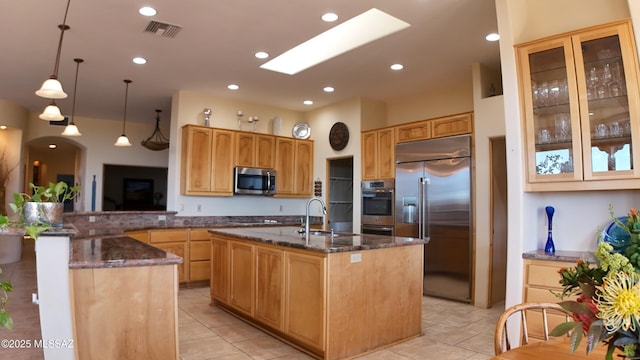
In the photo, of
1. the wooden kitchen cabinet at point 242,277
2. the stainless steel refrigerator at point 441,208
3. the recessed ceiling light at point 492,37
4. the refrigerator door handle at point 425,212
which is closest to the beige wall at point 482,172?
the stainless steel refrigerator at point 441,208

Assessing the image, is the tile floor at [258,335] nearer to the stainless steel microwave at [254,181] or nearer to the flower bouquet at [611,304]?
the stainless steel microwave at [254,181]

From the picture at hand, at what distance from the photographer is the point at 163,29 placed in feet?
12.8

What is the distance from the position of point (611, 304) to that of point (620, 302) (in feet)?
0.06

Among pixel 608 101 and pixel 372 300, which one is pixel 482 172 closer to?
pixel 608 101

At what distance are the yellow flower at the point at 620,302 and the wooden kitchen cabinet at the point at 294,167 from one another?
6.17 metres

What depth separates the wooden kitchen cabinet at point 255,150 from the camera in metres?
6.44

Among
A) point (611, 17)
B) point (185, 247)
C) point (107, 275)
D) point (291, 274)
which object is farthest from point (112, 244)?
point (611, 17)

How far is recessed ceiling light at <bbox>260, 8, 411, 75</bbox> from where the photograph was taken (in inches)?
159

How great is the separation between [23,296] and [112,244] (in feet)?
8.95

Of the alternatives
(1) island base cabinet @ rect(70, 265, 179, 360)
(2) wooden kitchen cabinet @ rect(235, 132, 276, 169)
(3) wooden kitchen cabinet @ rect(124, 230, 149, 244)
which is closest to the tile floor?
(1) island base cabinet @ rect(70, 265, 179, 360)

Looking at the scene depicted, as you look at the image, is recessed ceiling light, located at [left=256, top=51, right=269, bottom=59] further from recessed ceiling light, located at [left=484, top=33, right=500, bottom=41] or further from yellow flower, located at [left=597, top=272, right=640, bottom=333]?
yellow flower, located at [left=597, top=272, right=640, bottom=333]

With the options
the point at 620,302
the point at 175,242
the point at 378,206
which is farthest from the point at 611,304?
the point at 175,242

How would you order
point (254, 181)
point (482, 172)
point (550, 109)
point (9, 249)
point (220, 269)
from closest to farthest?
point (550, 109) < point (220, 269) < point (482, 172) < point (254, 181) < point (9, 249)

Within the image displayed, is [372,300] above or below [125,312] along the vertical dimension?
below
